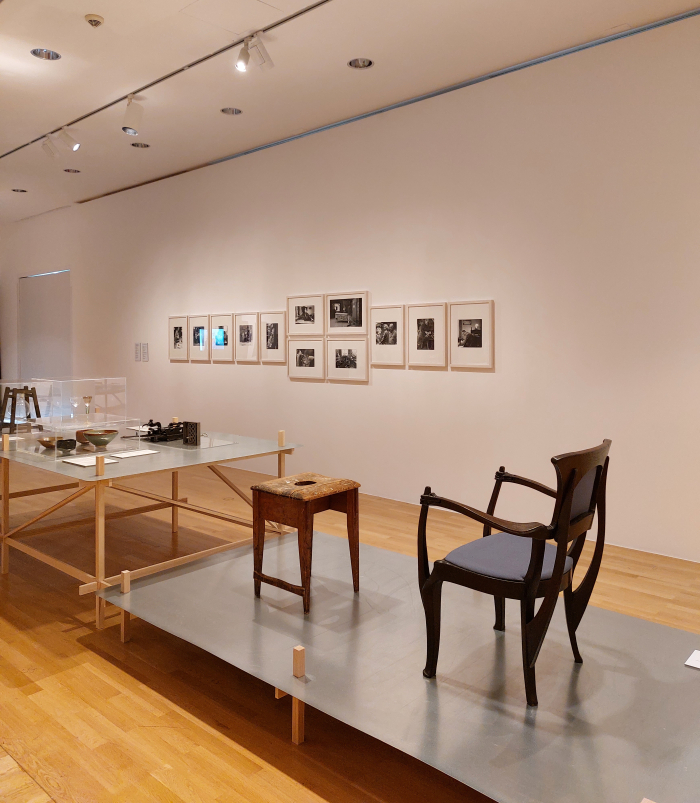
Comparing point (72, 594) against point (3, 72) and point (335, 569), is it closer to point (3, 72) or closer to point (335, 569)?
point (335, 569)

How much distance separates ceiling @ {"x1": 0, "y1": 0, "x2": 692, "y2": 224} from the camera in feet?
13.6

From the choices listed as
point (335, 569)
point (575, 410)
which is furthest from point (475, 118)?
point (335, 569)

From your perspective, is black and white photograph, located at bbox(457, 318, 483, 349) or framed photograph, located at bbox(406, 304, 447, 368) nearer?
black and white photograph, located at bbox(457, 318, 483, 349)

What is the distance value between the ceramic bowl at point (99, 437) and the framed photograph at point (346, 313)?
105 inches

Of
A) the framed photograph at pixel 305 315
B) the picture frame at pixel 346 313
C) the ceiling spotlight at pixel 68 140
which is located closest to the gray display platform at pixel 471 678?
the picture frame at pixel 346 313

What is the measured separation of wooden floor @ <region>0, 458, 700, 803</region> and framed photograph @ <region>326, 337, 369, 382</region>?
2.78m

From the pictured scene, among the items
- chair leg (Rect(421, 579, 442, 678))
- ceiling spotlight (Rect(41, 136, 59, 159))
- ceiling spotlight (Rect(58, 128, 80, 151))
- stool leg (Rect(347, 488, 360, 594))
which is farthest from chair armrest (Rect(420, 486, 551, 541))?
ceiling spotlight (Rect(41, 136, 59, 159))

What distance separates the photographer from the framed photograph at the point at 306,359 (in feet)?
21.1

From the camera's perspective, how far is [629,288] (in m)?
4.48

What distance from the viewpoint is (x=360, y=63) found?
4906mm

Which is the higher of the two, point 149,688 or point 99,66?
point 99,66

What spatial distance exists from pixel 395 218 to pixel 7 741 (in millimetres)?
4698

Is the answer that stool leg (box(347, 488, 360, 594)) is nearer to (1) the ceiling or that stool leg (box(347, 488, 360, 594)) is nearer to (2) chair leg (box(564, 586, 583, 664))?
(2) chair leg (box(564, 586, 583, 664))

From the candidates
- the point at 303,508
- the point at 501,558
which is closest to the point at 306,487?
the point at 303,508
